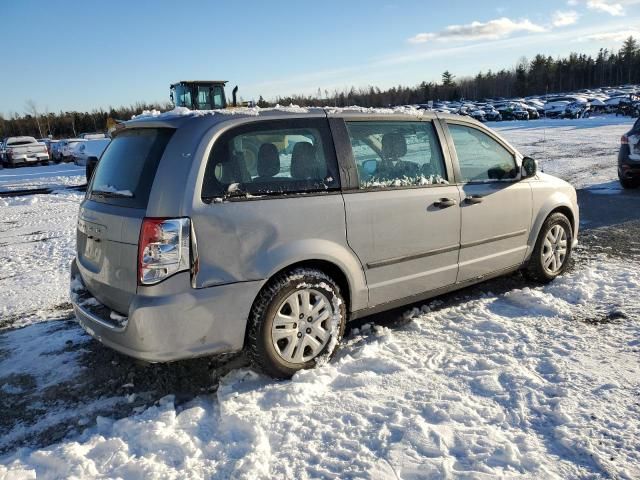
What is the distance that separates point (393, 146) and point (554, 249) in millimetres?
2328

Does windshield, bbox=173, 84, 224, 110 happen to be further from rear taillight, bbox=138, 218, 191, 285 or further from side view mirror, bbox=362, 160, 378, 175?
rear taillight, bbox=138, 218, 191, 285

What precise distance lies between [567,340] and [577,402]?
917 millimetres

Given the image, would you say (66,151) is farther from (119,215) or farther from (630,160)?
(119,215)

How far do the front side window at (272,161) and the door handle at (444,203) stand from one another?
3.13 ft

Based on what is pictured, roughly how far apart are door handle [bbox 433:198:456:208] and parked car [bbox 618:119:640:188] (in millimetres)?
8143

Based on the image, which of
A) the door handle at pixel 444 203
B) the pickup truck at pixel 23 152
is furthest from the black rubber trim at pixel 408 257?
the pickup truck at pixel 23 152

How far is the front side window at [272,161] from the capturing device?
3.26m

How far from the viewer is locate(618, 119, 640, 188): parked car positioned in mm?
10414

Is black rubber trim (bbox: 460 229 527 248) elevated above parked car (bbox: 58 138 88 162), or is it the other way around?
parked car (bbox: 58 138 88 162)

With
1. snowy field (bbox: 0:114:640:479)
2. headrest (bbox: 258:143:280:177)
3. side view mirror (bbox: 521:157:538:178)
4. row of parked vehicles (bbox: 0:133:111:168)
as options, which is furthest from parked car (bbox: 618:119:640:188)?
row of parked vehicles (bbox: 0:133:111:168)

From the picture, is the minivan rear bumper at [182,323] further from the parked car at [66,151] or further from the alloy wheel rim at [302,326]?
the parked car at [66,151]

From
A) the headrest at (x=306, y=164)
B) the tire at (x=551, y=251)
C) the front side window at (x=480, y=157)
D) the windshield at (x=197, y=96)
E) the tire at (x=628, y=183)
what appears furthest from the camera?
the windshield at (x=197, y=96)

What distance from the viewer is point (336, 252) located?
142 inches

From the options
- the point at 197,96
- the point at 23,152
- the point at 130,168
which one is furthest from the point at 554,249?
the point at 23,152
